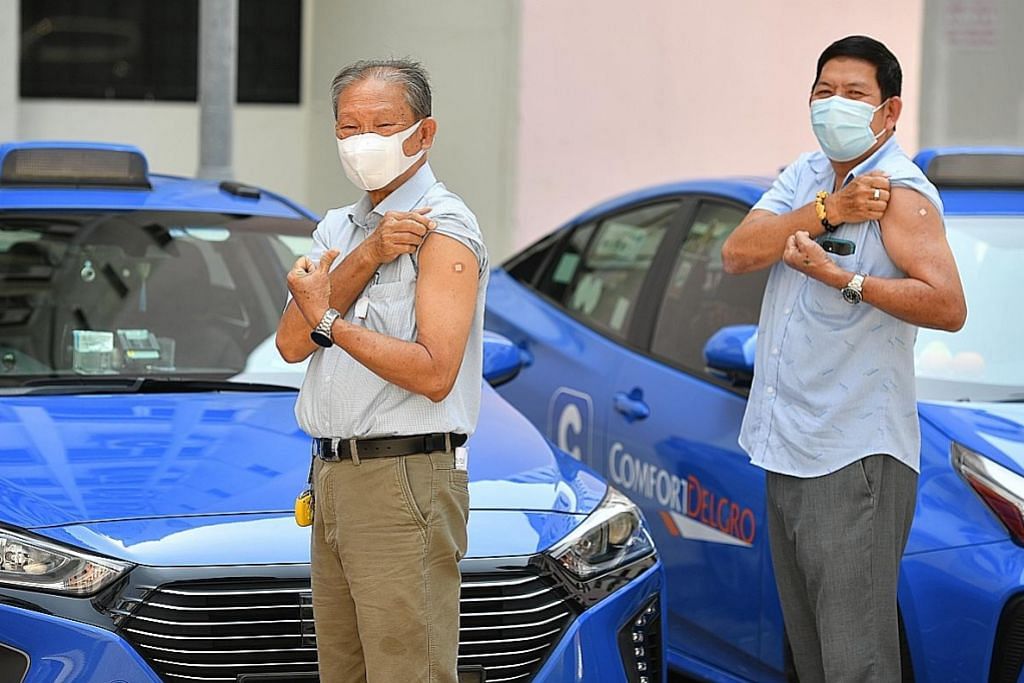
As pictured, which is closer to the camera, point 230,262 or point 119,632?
point 119,632

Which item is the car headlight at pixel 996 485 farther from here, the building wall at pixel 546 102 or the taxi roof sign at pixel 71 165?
the building wall at pixel 546 102

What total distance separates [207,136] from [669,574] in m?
3.04

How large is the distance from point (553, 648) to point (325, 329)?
0.97 m

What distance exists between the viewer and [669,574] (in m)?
4.70

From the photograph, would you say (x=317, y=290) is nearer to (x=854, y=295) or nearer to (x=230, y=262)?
(x=854, y=295)

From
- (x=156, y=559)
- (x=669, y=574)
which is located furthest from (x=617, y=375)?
(x=156, y=559)

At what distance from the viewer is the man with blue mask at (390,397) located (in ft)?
9.20

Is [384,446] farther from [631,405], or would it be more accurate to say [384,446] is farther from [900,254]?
[631,405]

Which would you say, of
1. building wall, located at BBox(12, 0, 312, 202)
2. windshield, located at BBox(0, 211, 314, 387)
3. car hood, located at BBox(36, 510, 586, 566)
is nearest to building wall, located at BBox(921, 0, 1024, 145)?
building wall, located at BBox(12, 0, 312, 202)

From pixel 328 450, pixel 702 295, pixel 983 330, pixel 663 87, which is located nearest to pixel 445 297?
pixel 328 450

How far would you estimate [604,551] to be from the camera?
359 cm

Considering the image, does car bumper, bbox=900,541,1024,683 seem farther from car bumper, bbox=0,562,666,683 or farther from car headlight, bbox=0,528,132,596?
car headlight, bbox=0,528,132,596

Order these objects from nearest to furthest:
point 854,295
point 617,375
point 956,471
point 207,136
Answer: point 854,295, point 956,471, point 617,375, point 207,136

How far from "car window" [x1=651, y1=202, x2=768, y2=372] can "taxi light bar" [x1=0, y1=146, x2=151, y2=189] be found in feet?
5.24
